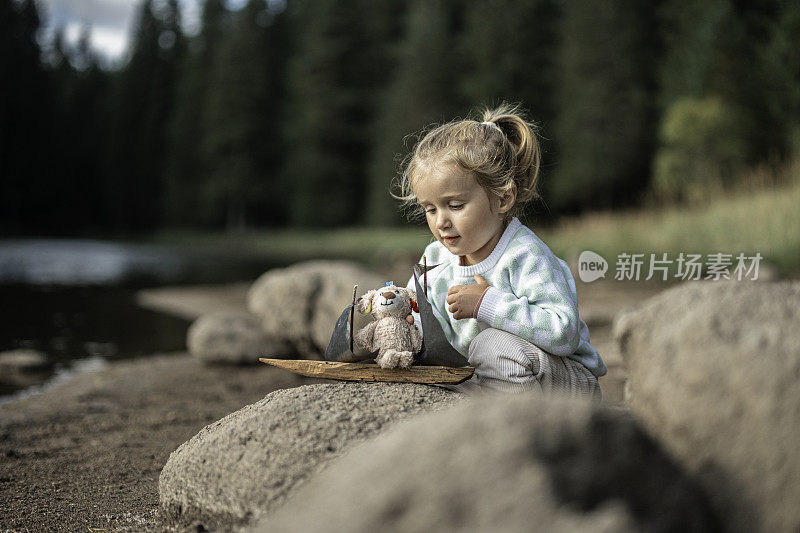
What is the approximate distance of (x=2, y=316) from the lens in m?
8.31

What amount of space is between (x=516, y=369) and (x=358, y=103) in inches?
1028

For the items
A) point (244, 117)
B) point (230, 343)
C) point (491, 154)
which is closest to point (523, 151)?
point (491, 154)

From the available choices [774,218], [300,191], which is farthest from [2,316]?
[300,191]

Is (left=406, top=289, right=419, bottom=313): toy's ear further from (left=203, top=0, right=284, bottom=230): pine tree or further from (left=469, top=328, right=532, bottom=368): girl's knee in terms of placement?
(left=203, top=0, right=284, bottom=230): pine tree

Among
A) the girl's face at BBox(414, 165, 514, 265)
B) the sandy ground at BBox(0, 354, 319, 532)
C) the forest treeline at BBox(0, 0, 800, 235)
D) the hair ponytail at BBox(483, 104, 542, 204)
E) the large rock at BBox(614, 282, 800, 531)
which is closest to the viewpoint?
the large rock at BBox(614, 282, 800, 531)

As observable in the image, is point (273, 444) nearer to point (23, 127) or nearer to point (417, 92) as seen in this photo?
point (417, 92)

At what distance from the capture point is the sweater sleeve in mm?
2139

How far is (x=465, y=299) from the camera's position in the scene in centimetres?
220

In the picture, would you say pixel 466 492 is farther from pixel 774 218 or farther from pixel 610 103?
pixel 610 103

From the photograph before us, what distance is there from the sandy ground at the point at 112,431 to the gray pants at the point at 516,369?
1.11 m

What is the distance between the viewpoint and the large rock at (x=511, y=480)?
1.20 m

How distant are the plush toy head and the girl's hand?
0.44 feet

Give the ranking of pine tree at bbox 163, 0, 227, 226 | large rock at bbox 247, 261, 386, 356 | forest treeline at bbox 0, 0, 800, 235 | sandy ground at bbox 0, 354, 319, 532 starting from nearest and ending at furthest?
sandy ground at bbox 0, 354, 319, 532 < large rock at bbox 247, 261, 386, 356 < forest treeline at bbox 0, 0, 800, 235 < pine tree at bbox 163, 0, 227, 226

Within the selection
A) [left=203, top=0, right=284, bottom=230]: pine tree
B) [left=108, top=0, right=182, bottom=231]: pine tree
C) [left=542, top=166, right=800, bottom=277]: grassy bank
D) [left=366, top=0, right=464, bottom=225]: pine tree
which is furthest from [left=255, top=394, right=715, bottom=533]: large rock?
[left=108, top=0, right=182, bottom=231]: pine tree
